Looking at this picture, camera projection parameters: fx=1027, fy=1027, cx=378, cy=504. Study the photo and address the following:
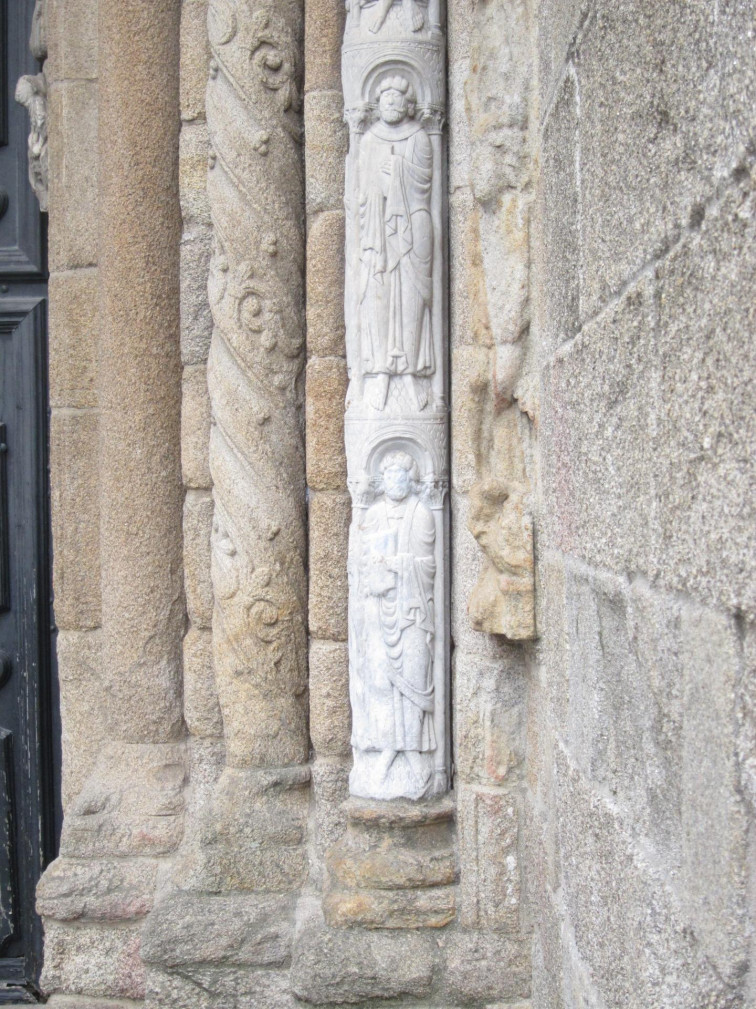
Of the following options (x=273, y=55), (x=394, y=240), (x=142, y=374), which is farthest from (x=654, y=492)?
(x=142, y=374)

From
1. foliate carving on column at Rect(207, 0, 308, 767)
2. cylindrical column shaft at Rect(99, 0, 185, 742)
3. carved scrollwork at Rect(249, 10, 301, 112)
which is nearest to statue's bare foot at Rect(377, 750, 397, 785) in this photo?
foliate carving on column at Rect(207, 0, 308, 767)

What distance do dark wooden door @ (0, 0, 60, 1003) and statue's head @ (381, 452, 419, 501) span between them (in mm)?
1429

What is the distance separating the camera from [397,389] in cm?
236

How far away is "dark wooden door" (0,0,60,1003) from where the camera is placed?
325 centimetres

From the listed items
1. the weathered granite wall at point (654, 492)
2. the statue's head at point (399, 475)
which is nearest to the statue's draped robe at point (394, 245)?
the statue's head at point (399, 475)

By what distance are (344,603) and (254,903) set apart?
0.75 m

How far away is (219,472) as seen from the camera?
8.40 ft

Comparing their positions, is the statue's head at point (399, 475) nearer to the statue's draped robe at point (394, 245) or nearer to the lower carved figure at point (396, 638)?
the lower carved figure at point (396, 638)

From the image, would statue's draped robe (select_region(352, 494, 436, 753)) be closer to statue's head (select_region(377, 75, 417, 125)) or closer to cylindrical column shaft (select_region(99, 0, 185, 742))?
cylindrical column shaft (select_region(99, 0, 185, 742))

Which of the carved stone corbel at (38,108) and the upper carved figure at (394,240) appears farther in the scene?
the carved stone corbel at (38,108)

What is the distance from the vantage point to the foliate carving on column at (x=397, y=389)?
2.32m

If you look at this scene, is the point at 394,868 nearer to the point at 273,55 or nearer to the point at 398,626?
the point at 398,626

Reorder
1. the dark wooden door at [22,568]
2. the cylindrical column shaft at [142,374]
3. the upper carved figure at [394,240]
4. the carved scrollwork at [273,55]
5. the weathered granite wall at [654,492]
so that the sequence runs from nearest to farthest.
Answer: the weathered granite wall at [654,492], the upper carved figure at [394,240], the carved scrollwork at [273,55], the cylindrical column shaft at [142,374], the dark wooden door at [22,568]

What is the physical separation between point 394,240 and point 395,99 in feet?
1.05
